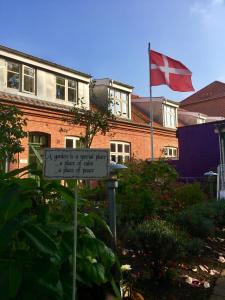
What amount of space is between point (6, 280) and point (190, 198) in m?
8.35

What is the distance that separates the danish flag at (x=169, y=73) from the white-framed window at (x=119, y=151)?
18.5ft

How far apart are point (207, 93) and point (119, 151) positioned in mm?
22076

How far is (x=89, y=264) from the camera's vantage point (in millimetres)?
3135

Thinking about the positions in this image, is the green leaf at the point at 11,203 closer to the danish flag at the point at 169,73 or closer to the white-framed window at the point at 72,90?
the danish flag at the point at 169,73

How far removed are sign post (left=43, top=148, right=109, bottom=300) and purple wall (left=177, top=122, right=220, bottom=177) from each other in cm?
1661

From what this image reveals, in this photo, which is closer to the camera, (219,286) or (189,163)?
(219,286)

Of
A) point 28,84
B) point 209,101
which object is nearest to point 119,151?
point 28,84

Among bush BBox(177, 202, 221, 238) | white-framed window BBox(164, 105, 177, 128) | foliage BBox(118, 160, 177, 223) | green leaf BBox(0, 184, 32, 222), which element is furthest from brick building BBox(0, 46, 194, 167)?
green leaf BBox(0, 184, 32, 222)

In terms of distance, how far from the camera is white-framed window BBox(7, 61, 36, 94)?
2045 cm

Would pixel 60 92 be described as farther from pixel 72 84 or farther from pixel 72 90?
pixel 72 84

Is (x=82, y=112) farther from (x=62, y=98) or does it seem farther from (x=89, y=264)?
(x=89, y=264)

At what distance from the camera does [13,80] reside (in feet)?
67.6

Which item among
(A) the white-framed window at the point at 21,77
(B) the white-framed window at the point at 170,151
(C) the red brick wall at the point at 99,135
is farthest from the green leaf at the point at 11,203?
(B) the white-framed window at the point at 170,151

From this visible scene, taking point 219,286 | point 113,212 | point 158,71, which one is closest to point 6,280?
point 113,212
